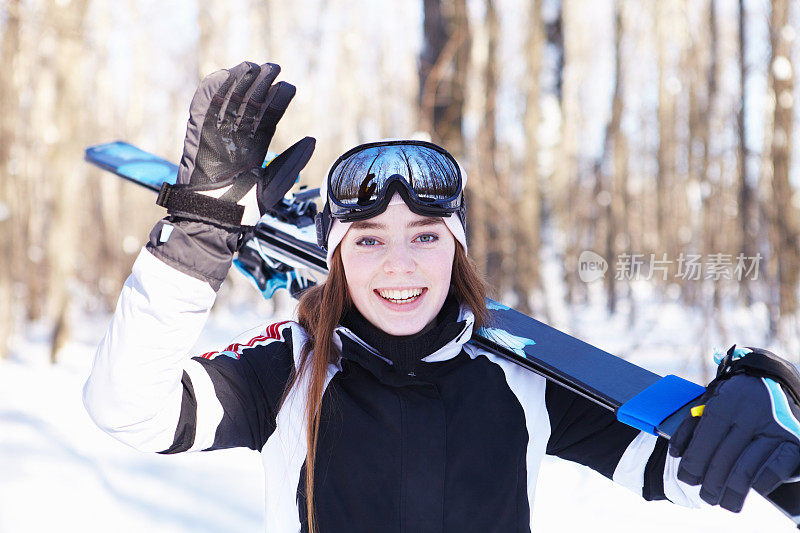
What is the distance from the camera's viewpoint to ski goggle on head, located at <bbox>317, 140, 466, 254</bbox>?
1.72 m

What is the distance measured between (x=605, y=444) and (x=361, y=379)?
2.20 feet

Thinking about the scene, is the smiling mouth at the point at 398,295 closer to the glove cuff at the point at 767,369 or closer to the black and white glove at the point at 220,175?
the black and white glove at the point at 220,175

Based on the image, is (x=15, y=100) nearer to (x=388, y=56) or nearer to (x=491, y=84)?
(x=491, y=84)

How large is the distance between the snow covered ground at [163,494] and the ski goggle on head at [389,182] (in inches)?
99.7

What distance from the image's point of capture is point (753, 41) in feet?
26.8

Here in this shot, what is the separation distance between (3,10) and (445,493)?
8.50 metres

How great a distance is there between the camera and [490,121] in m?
7.23

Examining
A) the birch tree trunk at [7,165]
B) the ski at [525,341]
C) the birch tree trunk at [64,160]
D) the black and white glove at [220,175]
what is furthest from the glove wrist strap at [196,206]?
the birch tree trunk at [64,160]

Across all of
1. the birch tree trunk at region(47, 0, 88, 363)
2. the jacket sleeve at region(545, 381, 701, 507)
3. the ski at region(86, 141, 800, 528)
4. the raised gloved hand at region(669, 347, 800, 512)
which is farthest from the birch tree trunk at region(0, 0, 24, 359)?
the raised gloved hand at region(669, 347, 800, 512)

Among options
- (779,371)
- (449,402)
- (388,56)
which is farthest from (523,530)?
(388,56)

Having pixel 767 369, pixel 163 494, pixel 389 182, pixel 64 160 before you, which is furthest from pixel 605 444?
pixel 64 160

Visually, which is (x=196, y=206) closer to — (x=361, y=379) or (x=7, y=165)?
(x=361, y=379)

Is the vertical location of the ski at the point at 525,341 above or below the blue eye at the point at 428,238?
below

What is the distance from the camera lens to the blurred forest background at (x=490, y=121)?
6.85 metres
